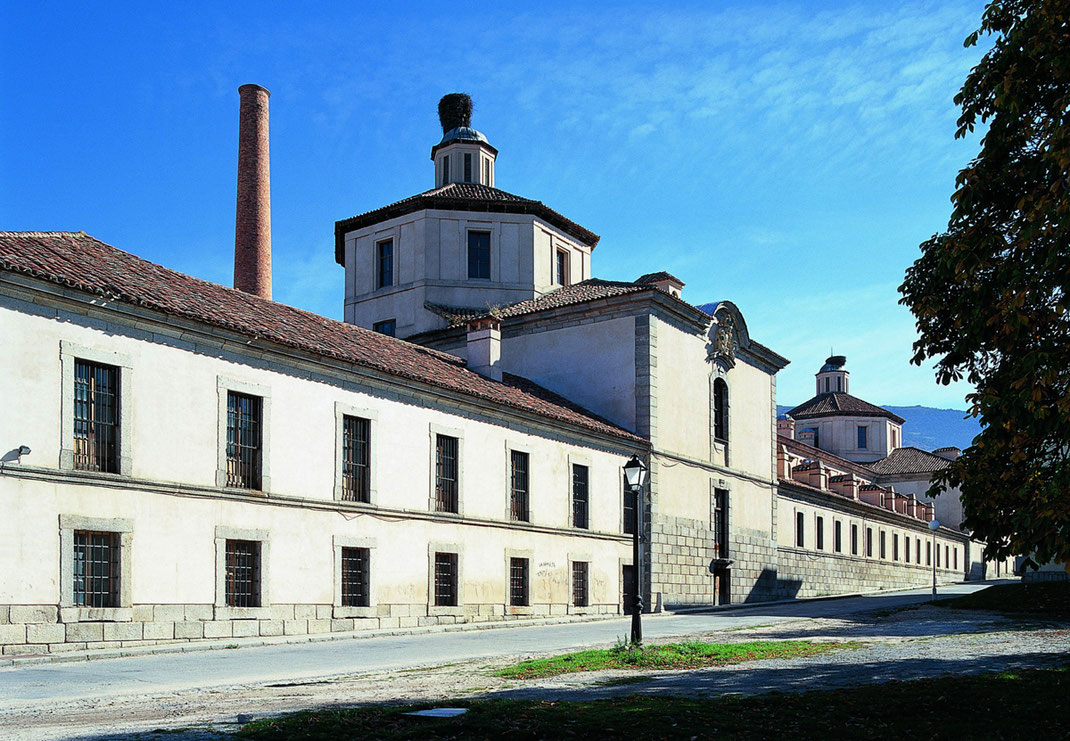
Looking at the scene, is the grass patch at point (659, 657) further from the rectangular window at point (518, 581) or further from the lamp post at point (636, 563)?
the rectangular window at point (518, 581)

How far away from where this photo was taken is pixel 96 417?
17.7 metres

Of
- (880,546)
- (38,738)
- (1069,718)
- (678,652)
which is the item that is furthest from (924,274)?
(880,546)

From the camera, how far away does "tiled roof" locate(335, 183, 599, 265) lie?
130ft

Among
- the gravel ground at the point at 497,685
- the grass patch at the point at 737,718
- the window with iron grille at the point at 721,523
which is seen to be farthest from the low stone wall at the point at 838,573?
the grass patch at the point at 737,718

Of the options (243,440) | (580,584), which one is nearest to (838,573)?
(580,584)

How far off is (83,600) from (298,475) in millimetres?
5412

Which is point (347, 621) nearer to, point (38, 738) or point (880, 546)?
point (38, 738)

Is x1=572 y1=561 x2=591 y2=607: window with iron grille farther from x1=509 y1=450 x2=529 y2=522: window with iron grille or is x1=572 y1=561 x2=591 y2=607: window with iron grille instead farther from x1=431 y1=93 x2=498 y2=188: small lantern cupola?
x1=431 y1=93 x2=498 y2=188: small lantern cupola

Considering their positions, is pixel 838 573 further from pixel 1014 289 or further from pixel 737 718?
pixel 737 718

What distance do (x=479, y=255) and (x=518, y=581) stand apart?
16.1m

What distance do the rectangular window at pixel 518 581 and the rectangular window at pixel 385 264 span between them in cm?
1678

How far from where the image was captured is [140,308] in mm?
18328

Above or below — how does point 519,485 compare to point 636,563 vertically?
above

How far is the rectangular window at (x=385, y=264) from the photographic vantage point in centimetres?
4131
